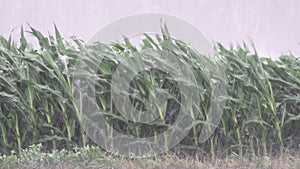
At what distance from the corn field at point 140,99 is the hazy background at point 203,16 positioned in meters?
5.55

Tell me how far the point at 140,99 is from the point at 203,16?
6.38m

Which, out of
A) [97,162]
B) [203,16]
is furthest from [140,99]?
[203,16]

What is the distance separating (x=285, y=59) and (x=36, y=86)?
217 cm

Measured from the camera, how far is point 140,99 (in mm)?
4285

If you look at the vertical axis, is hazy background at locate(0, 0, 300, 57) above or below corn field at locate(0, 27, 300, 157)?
above

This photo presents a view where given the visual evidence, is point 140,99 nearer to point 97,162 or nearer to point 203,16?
point 97,162

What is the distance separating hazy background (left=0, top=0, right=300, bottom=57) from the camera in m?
10.1

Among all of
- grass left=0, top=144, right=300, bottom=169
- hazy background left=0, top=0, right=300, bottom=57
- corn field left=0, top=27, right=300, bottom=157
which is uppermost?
hazy background left=0, top=0, right=300, bottom=57

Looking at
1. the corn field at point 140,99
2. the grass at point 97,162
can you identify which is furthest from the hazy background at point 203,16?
the grass at point 97,162

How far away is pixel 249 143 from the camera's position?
14.7ft

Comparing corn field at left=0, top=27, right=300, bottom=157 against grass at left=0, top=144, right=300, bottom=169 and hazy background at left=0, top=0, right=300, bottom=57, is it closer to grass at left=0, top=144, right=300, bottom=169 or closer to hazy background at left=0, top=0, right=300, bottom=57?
grass at left=0, top=144, right=300, bottom=169

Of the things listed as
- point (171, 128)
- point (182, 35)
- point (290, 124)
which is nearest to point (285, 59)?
point (290, 124)

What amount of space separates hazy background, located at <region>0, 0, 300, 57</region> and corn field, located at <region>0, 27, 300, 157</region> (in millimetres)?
5555

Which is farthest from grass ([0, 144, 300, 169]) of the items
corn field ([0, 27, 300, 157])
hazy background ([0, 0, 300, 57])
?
hazy background ([0, 0, 300, 57])
